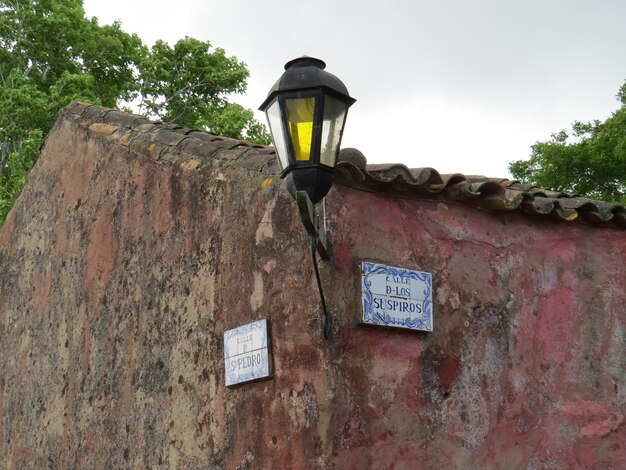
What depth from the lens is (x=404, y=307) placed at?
4934 mm

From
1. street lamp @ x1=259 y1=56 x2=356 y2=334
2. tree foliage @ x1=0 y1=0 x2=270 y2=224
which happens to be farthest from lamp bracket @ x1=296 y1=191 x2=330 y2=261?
tree foliage @ x1=0 y1=0 x2=270 y2=224

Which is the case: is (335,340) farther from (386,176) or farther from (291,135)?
(291,135)

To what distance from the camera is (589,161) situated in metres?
18.1

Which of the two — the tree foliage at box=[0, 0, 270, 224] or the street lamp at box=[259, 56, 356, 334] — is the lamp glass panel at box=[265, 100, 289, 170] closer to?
the street lamp at box=[259, 56, 356, 334]

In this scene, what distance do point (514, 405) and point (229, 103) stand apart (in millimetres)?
12589

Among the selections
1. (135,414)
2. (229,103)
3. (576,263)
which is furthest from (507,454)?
(229,103)

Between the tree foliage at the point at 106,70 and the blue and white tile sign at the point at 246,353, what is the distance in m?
10.5

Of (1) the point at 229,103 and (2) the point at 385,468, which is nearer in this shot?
(2) the point at 385,468

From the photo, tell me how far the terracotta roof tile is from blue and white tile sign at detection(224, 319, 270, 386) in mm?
886

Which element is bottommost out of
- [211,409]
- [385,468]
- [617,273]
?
[385,468]

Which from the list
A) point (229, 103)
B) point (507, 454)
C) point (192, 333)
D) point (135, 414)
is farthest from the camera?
point (229, 103)

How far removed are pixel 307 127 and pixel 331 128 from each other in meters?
0.12

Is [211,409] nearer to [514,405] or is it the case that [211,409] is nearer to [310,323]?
[310,323]

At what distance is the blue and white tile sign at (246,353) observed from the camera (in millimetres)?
4945
